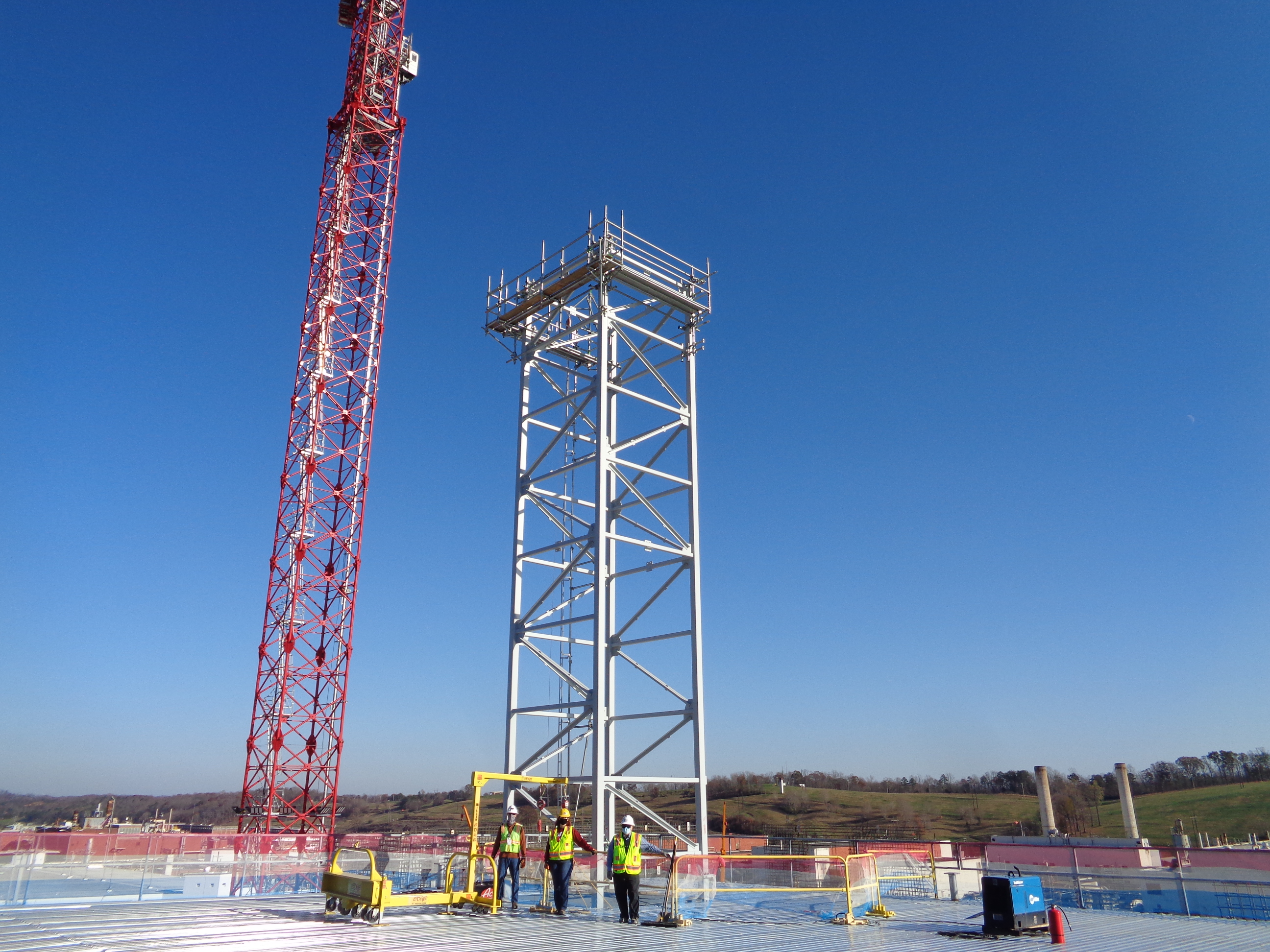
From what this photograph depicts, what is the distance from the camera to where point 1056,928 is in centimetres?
1212

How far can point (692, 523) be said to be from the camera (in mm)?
23266

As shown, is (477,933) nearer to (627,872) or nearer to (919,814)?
(627,872)

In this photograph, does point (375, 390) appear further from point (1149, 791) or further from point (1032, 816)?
point (1149, 791)

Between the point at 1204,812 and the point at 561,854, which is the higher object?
the point at 561,854

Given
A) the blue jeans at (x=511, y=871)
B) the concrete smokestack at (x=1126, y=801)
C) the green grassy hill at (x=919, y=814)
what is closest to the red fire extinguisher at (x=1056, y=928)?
the blue jeans at (x=511, y=871)

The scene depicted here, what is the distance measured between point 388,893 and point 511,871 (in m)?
2.87

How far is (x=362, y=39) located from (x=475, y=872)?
1902 inches

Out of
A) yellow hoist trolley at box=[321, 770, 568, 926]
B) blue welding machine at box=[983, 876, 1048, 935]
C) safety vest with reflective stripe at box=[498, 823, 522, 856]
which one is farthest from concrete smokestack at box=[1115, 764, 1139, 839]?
Result: yellow hoist trolley at box=[321, 770, 568, 926]

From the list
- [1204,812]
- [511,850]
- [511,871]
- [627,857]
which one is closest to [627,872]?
[627,857]

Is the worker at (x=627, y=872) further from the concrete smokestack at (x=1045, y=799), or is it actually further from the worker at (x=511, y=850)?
the concrete smokestack at (x=1045, y=799)

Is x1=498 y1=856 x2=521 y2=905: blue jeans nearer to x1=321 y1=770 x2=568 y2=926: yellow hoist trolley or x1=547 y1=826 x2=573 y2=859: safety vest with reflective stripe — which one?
x1=321 y1=770 x2=568 y2=926: yellow hoist trolley

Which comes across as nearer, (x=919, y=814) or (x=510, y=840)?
(x=510, y=840)

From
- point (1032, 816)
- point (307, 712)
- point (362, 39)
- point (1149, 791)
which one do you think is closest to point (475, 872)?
point (307, 712)

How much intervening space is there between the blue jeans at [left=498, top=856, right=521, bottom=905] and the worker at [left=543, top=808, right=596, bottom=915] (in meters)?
0.71
